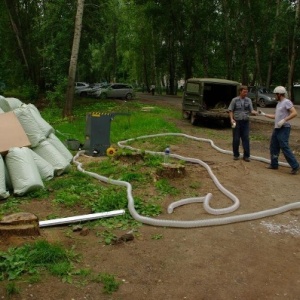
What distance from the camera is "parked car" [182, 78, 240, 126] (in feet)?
52.0

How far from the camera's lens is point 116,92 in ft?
108

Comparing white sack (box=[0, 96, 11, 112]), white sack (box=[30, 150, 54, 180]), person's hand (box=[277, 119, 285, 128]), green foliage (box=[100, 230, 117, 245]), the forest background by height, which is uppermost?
the forest background

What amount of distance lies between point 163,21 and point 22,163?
3257 centimetres

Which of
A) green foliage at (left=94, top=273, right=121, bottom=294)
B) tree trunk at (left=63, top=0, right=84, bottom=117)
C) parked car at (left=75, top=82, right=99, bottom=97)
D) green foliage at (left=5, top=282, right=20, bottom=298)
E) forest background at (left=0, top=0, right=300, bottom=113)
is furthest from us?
parked car at (left=75, top=82, right=99, bottom=97)

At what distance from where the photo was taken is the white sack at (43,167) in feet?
24.4

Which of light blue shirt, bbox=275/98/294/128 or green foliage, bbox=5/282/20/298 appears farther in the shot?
light blue shirt, bbox=275/98/294/128

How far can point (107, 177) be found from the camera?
25.2 feet

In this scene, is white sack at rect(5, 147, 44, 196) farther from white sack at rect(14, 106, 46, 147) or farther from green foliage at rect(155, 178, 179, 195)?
green foliage at rect(155, 178, 179, 195)

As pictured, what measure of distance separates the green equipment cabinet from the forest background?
26.6 feet

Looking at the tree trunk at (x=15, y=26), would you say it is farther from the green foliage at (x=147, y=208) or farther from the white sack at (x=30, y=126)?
the green foliage at (x=147, y=208)

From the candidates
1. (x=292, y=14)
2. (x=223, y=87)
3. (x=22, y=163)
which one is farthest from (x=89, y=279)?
(x=292, y=14)

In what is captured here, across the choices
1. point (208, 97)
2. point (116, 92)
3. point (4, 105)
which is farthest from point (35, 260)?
point (116, 92)

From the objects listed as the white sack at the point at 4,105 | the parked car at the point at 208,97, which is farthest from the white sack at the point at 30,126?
the parked car at the point at 208,97

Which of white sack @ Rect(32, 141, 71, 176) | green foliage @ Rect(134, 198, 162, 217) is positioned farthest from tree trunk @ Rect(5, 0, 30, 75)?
green foliage @ Rect(134, 198, 162, 217)
